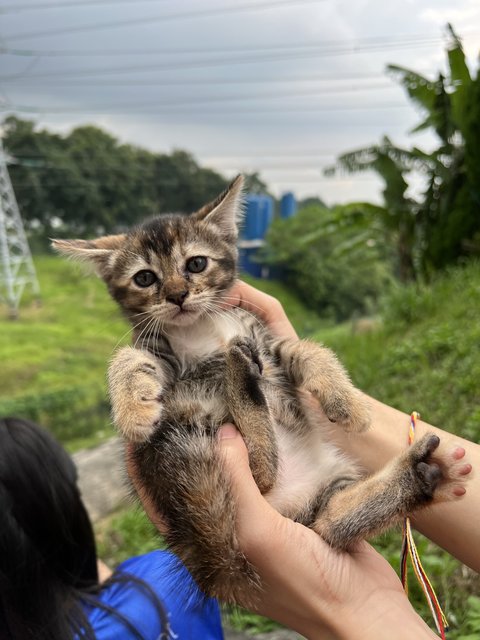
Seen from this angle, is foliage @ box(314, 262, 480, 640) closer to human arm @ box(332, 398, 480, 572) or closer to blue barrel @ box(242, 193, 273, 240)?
human arm @ box(332, 398, 480, 572)

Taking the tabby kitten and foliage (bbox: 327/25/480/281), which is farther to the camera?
foliage (bbox: 327/25/480/281)

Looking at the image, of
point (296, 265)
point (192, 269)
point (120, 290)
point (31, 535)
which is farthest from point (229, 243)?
point (296, 265)

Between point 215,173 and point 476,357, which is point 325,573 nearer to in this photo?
point 476,357

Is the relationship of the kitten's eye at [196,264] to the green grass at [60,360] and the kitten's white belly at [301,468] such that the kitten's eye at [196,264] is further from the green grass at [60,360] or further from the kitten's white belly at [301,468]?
the green grass at [60,360]

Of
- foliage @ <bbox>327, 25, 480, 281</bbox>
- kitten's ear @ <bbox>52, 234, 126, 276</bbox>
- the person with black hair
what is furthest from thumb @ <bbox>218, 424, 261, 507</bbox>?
foliage @ <bbox>327, 25, 480, 281</bbox>

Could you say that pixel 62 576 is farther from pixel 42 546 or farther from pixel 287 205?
pixel 287 205

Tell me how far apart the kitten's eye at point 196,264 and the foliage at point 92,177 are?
15.0 metres

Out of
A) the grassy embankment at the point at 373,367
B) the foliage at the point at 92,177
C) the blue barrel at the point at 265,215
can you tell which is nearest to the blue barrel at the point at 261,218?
the blue barrel at the point at 265,215

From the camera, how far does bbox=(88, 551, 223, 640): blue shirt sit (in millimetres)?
1787

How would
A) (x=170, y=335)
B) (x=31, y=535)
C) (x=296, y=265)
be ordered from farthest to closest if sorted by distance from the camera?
(x=296, y=265) → (x=170, y=335) → (x=31, y=535)

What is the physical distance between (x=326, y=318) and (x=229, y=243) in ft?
63.0

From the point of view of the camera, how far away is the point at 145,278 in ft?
7.13

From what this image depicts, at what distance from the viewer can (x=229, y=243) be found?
2.52 metres

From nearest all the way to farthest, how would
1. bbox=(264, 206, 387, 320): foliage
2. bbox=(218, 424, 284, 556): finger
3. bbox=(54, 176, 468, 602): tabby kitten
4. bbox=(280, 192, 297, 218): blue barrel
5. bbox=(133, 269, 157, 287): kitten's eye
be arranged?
1. bbox=(218, 424, 284, 556): finger
2. bbox=(54, 176, 468, 602): tabby kitten
3. bbox=(133, 269, 157, 287): kitten's eye
4. bbox=(280, 192, 297, 218): blue barrel
5. bbox=(264, 206, 387, 320): foliage
